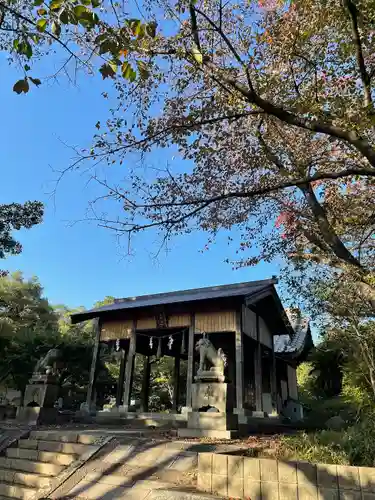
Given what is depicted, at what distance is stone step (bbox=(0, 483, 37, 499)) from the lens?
5.97 meters

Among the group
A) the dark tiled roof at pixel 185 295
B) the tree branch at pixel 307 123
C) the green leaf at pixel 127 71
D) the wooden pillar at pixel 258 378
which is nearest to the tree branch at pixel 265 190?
the tree branch at pixel 307 123

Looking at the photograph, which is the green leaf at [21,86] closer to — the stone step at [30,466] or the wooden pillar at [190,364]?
the stone step at [30,466]

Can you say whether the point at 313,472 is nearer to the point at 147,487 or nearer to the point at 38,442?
the point at 147,487

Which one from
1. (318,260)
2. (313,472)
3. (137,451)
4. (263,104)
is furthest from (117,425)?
(263,104)

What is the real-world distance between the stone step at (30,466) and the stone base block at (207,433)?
298 centimetres

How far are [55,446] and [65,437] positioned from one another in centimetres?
36

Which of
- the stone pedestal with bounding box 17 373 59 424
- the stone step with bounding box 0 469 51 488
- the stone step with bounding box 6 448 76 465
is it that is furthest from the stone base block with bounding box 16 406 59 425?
the stone step with bounding box 0 469 51 488

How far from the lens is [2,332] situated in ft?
59.2

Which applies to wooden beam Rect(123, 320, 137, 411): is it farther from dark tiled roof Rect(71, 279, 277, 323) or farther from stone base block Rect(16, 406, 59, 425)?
stone base block Rect(16, 406, 59, 425)

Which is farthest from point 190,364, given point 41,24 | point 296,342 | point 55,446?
point 41,24

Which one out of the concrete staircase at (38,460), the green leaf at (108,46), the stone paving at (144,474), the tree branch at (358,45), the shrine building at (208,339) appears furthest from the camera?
the shrine building at (208,339)

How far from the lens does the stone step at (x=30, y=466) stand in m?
6.58

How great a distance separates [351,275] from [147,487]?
569 centimetres

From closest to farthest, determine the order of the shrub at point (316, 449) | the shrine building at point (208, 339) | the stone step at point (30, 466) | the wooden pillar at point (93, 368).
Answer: the shrub at point (316, 449)
the stone step at point (30, 466)
the shrine building at point (208, 339)
the wooden pillar at point (93, 368)
